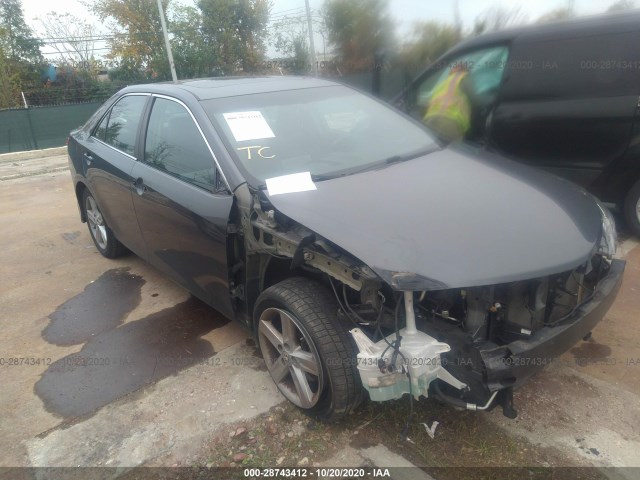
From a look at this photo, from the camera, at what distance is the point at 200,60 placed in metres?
22.0

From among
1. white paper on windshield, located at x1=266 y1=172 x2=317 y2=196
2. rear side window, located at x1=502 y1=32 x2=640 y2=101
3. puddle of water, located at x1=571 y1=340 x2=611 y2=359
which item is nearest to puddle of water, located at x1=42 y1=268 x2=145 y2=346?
white paper on windshield, located at x1=266 y1=172 x2=317 y2=196

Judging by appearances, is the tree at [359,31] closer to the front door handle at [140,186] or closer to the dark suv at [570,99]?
the dark suv at [570,99]

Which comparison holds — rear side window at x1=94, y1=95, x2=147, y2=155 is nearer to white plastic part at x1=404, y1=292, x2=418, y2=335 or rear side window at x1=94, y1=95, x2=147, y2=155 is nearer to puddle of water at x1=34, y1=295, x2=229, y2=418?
puddle of water at x1=34, y1=295, x2=229, y2=418

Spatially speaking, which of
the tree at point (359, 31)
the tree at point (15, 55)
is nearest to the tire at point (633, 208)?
the tree at point (359, 31)

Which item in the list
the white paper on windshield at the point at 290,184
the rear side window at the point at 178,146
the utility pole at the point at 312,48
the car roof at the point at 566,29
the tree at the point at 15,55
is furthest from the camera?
the tree at the point at 15,55

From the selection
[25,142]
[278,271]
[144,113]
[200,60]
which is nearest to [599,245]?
[278,271]

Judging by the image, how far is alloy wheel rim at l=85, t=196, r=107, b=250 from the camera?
4555 millimetres

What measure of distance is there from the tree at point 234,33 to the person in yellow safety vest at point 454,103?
726 inches

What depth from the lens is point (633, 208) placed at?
424cm

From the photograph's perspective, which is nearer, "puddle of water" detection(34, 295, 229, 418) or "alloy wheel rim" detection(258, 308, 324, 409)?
"alloy wheel rim" detection(258, 308, 324, 409)

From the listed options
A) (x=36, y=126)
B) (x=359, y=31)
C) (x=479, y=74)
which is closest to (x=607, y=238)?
(x=479, y=74)

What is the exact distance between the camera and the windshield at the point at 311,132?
2.78m

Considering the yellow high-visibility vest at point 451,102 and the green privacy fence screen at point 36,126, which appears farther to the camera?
the green privacy fence screen at point 36,126

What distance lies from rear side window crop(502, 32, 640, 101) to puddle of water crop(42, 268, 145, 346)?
3945 millimetres
